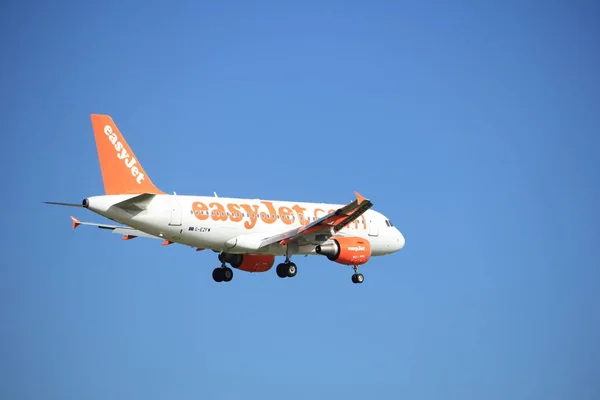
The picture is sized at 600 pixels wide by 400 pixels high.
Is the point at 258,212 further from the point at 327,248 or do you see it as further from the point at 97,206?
the point at 97,206

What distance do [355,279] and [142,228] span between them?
1390 centimetres

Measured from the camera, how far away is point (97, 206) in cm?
5216

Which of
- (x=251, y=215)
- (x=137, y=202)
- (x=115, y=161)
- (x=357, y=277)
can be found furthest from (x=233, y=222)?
(x=357, y=277)

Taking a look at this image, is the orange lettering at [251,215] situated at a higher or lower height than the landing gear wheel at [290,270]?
higher

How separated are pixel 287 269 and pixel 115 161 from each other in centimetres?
1169

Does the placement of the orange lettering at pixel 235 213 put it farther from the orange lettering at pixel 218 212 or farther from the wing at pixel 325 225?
the wing at pixel 325 225

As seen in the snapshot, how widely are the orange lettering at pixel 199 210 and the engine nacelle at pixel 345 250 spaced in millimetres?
7224

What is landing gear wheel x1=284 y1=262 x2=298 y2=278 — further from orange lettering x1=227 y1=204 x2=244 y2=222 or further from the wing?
orange lettering x1=227 y1=204 x2=244 y2=222

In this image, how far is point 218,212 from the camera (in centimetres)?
5650

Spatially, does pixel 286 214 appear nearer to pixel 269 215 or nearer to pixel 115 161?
pixel 269 215

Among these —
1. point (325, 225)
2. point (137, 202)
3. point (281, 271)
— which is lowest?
point (281, 271)

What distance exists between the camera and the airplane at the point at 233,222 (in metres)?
53.6

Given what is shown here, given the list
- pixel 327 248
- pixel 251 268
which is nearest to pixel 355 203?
pixel 327 248

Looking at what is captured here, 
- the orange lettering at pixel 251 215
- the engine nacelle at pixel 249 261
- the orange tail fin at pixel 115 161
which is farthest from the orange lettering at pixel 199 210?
the engine nacelle at pixel 249 261
